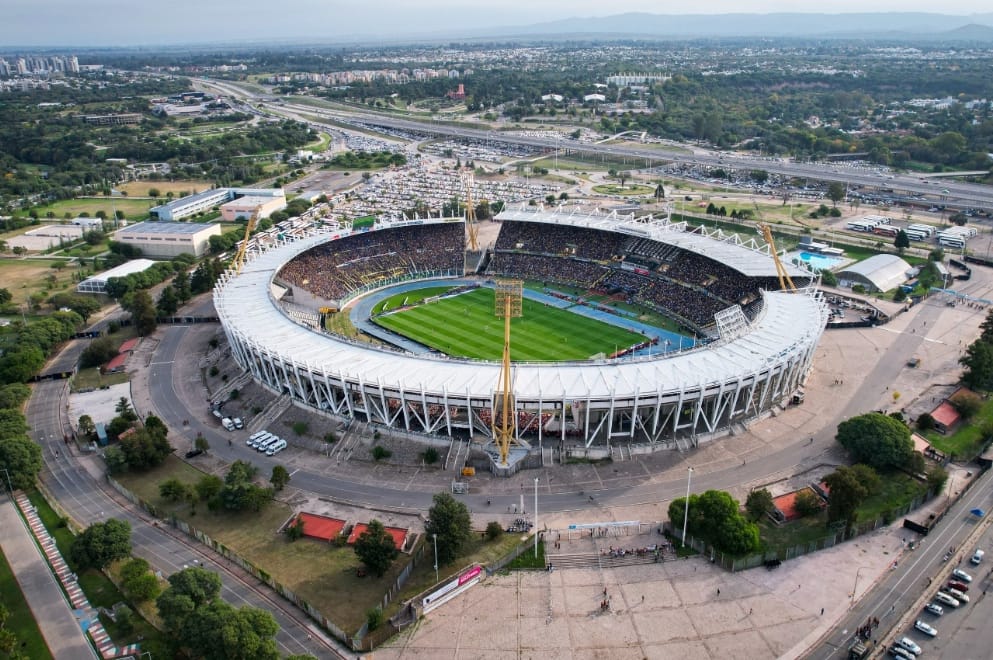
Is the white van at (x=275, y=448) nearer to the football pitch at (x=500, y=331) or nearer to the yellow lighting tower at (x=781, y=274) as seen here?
the football pitch at (x=500, y=331)

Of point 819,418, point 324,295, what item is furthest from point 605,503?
point 324,295

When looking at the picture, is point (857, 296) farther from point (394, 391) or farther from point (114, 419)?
point (114, 419)

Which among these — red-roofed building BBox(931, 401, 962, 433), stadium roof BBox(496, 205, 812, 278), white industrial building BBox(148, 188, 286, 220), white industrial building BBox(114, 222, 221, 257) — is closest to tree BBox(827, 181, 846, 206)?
stadium roof BBox(496, 205, 812, 278)

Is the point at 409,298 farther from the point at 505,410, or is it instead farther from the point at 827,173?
the point at 827,173

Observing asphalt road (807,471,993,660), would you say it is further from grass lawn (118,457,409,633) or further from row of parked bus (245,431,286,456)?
row of parked bus (245,431,286,456)

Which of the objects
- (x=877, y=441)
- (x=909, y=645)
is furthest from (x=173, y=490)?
(x=877, y=441)

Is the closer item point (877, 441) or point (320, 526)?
point (320, 526)

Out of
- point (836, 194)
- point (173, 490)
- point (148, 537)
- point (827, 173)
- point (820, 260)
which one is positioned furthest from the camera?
point (827, 173)
